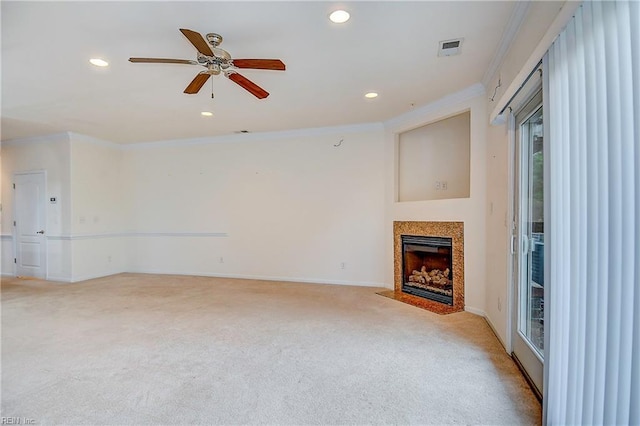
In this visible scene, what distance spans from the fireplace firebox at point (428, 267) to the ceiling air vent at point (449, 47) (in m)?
2.26

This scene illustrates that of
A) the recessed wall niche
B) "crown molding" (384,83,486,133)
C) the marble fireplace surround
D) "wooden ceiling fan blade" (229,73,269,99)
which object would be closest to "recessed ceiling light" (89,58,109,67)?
"wooden ceiling fan blade" (229,73,269,99)

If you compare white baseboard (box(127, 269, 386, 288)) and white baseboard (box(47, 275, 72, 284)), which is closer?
white baseboard (box(127, 269, 386, 288))

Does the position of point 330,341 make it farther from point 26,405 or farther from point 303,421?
point 26,405

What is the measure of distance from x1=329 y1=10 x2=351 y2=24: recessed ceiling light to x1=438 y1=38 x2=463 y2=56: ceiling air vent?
0.91 metres

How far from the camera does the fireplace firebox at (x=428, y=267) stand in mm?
4363

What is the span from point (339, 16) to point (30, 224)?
694 centimetres

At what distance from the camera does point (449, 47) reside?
282 centimetres

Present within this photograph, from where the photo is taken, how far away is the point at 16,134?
18.9 ft

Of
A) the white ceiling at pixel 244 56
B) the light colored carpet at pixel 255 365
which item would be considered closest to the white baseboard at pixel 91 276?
the light colored carpet at pixel 255 365

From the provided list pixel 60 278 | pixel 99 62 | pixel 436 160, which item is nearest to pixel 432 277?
pixel 436 160

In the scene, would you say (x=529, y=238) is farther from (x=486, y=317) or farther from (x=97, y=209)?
(x=97, y=209)

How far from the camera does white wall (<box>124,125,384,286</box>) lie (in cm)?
536

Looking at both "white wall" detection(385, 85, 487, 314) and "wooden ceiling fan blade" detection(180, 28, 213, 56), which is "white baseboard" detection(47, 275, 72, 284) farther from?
"white wall" detection(385, 85, 487, 314)

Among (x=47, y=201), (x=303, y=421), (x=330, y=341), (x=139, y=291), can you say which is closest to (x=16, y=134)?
(x=47, y=201)
